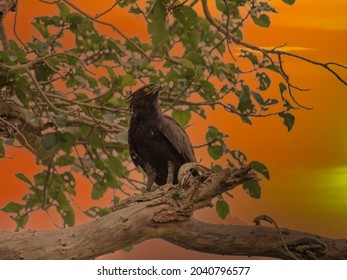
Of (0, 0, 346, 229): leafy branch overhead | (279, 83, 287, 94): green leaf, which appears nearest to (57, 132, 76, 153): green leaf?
(0, 0, 346, 229): leafy branch overhead

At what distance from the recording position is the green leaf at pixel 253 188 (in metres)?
1.93

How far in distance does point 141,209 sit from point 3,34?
3.08 feet

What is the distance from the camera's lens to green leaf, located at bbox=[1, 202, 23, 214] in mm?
2455

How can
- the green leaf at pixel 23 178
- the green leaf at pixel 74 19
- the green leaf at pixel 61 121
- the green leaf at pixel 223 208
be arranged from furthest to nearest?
the green leaf at pixel 23 178
the green leaf at pixel 74 19
the green leaf at pixel 61 121
the green leaf at pixel 223 208

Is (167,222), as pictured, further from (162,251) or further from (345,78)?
(345,78)

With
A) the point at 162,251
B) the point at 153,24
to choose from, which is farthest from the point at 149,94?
the point at 162,251

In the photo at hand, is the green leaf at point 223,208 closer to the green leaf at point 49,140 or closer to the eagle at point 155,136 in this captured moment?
the eagle at point 155,136

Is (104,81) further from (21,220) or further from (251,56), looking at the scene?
(21,220)

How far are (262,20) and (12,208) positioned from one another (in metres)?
1.22

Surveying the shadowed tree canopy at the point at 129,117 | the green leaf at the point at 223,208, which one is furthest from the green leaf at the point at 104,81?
the green leaf at the point at 223,208

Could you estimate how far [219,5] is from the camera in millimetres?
2180

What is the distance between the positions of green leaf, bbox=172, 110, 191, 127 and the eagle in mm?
278

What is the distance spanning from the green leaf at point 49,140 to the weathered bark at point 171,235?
1.57 feet

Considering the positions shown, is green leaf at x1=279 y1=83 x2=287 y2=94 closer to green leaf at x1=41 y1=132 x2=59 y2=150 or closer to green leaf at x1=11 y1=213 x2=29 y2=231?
green leaf at x1=41 y1=132 x2=59 y2=150
